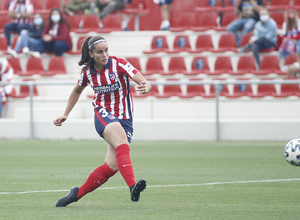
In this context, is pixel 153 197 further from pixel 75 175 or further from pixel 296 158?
pixel 75 175

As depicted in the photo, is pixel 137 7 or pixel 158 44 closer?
pixel 158 44

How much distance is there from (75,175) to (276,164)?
11.8ft

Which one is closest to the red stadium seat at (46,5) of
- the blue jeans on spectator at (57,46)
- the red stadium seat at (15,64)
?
the blue jeans on spectator at (57,46)

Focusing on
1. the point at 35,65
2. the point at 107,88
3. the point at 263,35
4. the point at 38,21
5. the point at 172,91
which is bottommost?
the point at 172,91

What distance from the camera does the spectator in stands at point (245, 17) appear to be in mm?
19719

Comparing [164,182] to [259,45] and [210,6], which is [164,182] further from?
[210,6]

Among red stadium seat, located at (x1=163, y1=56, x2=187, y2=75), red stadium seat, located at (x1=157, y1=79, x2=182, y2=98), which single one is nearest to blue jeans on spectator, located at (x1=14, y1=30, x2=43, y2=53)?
red stadium seat, located at (x1=163, y1=56, x2=187, y2=75)

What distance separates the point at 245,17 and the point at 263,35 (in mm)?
1331

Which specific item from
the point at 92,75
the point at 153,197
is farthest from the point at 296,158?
the point at 92,75

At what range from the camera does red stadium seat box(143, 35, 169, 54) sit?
20.8 metres

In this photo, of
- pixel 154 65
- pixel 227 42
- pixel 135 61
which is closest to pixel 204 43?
pixel 227 42

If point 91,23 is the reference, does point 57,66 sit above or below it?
below

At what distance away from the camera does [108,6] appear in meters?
22.7

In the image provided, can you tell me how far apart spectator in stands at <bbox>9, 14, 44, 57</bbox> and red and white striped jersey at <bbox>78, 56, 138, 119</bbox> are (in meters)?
14.1
